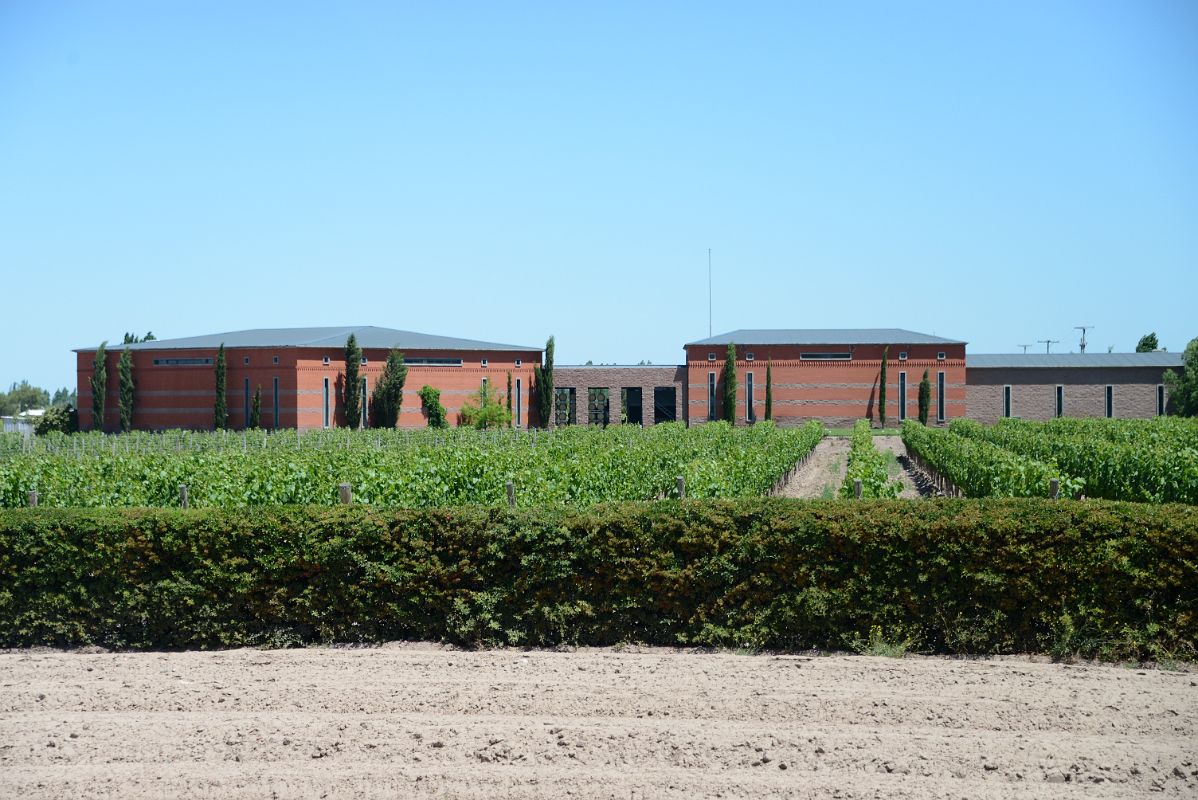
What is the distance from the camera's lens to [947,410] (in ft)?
211

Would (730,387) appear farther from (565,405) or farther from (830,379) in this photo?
(565,405)

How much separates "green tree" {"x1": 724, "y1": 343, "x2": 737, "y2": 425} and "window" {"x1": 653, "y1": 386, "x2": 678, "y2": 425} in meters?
4.00

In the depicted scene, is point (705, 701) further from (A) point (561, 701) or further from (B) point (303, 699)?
(B) point (303, 699)

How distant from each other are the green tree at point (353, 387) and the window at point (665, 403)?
1847 centimetres

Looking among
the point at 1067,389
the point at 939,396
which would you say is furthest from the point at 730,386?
the point at 1067,389

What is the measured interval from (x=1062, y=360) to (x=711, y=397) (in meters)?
22.7

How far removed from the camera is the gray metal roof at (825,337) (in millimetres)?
64750

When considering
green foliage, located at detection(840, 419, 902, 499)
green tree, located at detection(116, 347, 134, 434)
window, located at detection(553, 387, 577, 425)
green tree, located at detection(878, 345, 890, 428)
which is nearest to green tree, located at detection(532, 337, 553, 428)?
window, located at detection(553, 387, 577, 425)

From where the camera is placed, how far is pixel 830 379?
64375mm

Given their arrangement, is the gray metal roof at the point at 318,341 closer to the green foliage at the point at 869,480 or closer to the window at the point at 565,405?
the window at the point at 565,405

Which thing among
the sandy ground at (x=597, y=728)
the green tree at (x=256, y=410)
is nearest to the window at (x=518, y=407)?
the green tree at (x=256, y=410)

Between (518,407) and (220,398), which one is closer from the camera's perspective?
(220,398)

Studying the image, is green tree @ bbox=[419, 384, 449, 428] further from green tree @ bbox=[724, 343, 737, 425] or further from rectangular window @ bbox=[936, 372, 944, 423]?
rectangular window @ bbox=[936, 372, 944, 423]

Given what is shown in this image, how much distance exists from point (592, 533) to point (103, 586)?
4788 mm
